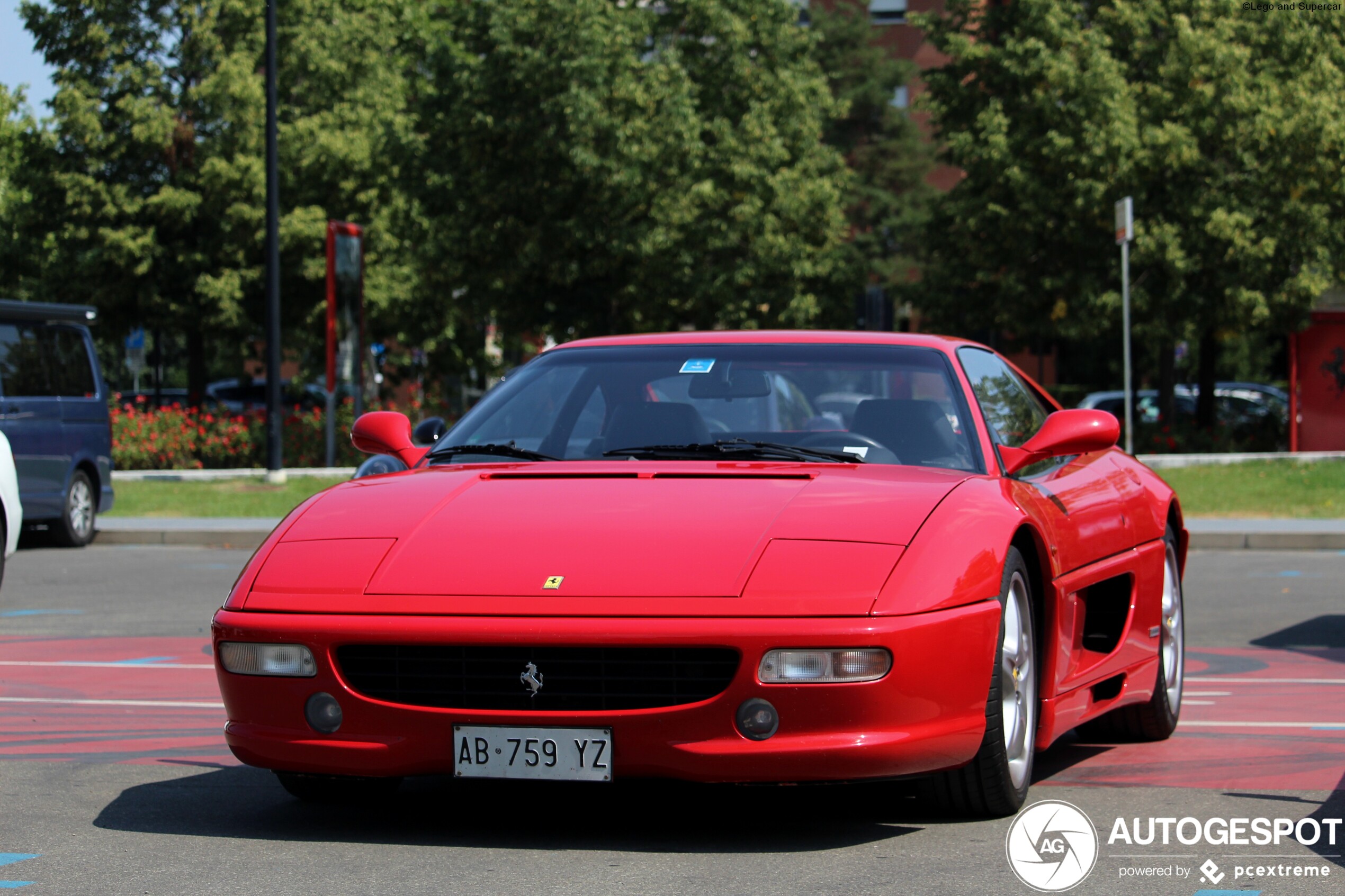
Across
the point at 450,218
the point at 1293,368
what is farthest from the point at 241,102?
the point at 1293,368

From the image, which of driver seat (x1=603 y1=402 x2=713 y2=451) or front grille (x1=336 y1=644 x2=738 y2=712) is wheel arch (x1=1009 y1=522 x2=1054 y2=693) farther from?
front grille (x1=336 y1=644 x2=738 y2=712)

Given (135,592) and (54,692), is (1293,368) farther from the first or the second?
(54,692)

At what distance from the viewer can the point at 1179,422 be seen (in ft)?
104

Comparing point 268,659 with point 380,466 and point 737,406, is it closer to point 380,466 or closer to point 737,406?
point 737,406

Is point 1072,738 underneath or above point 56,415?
underneath

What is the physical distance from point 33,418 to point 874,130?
1774 inches

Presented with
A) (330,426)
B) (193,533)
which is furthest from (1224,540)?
(330,426)

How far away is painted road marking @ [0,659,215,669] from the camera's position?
887 cm

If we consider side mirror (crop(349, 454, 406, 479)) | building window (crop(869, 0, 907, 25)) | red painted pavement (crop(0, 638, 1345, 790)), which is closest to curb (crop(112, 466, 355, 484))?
side mirror (crop(349, 454, 406, 479))

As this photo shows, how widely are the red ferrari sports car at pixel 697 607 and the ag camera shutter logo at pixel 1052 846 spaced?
0.33ft

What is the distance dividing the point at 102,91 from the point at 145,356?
118 ft

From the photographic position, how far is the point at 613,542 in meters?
4.73

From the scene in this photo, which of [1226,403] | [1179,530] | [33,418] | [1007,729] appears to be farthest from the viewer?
[1226,403]

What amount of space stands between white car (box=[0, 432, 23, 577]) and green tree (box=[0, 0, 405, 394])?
23.1 meters
